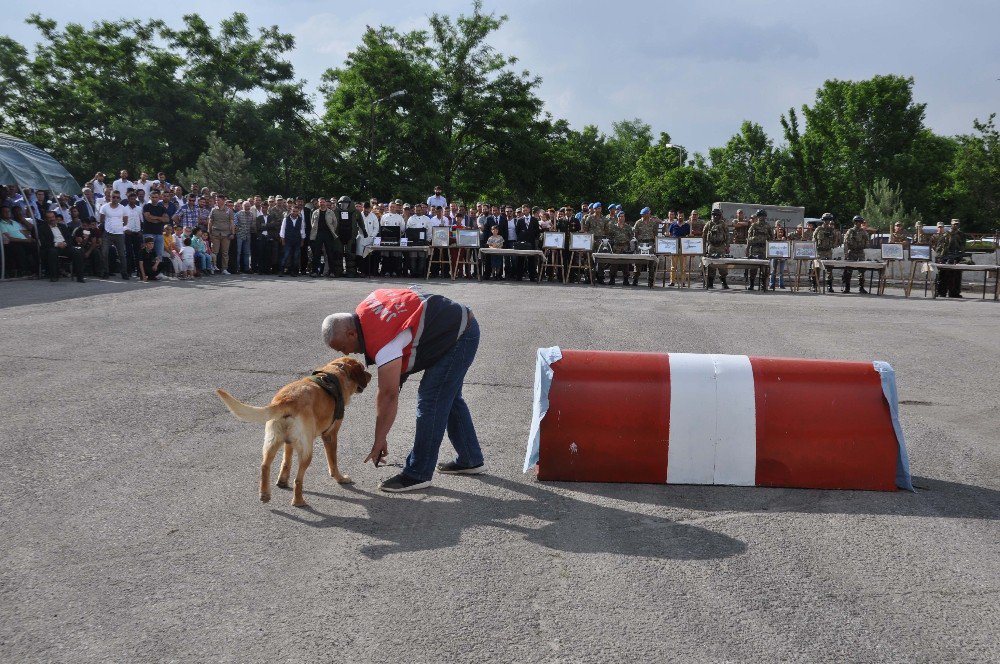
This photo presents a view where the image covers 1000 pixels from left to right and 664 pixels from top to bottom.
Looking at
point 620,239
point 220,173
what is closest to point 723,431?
point 620,239

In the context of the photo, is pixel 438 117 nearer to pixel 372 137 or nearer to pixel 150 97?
pixel 372 137

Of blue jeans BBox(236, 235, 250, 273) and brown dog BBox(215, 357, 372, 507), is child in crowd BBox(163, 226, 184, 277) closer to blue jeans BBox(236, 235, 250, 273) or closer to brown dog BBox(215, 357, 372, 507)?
blue jeans BBox(236, 235, 250, 273)

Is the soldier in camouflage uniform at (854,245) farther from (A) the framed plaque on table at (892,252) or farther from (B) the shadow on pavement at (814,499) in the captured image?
(B) the shadow on pavement at (814,499)

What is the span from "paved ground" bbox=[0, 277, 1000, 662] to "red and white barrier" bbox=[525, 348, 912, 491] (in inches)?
6.1

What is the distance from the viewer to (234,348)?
449 inches

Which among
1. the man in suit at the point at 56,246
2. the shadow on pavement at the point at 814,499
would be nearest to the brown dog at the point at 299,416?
the shadow on pavement at the point at 814,499

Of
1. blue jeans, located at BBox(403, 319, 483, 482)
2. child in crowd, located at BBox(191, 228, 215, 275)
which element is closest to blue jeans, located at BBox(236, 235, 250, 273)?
child in crowd, located at BBox(191, 228, 215, 275)

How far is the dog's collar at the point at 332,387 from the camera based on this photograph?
18.7ft

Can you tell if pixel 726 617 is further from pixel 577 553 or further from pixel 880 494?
pixel 880 494

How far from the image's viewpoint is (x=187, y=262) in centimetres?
2330

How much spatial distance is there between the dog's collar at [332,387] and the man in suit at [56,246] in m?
16.8

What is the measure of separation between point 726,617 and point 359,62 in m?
52.8

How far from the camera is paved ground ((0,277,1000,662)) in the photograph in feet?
12.5

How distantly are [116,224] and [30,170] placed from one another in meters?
3.59
